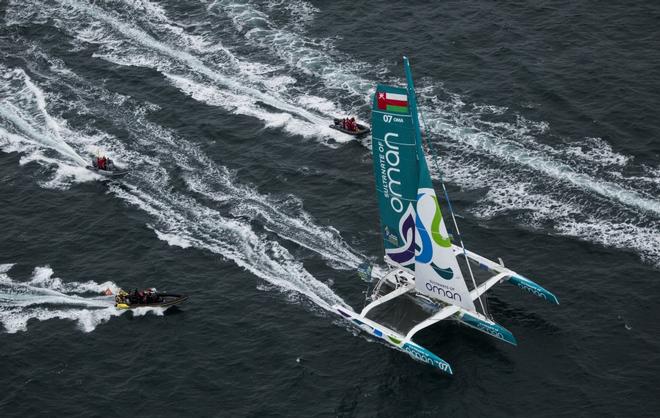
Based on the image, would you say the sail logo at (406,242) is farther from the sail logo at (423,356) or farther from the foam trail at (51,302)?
the foam trail at (51,302)

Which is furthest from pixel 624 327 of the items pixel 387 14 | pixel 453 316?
pixel 387 14

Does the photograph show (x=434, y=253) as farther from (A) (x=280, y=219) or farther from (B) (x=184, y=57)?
(B) (x=184, y=57)

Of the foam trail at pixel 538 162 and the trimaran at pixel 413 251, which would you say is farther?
the foam trail at pixel 538 162

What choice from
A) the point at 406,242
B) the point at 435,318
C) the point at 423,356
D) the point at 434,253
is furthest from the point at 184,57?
the point at 423,356

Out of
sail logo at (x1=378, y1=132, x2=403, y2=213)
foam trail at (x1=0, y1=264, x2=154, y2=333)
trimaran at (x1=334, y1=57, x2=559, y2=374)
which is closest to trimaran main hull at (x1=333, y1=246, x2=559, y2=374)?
trimaran at (x1=334, y1=57, x2=559, y2=374)

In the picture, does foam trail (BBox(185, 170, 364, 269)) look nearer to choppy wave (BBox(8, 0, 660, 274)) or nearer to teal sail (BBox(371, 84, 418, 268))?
teal sail (BBox(371, 84, 418, 268))

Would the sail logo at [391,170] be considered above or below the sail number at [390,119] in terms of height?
below

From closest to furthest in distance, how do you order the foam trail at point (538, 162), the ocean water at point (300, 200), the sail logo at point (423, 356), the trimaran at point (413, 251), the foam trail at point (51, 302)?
1. the sail logo at point (423, 356)
2. the trimaran at point (413, 251)
3. the ocean water at point (300, 200)
4. the foam trail at point (51, 302)
5. the foam trail at point (538, 162)

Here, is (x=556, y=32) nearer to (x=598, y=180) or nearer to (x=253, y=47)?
(x=598, y=180)

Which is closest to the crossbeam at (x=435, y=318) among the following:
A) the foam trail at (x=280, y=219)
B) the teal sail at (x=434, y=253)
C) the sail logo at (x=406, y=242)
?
the teal sail at (x=434, y=253)
